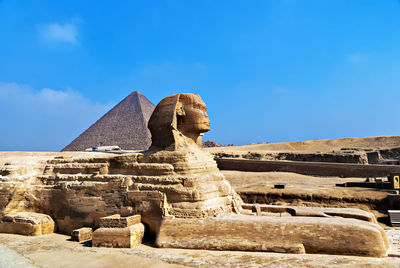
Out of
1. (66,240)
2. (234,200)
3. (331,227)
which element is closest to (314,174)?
(234,200)

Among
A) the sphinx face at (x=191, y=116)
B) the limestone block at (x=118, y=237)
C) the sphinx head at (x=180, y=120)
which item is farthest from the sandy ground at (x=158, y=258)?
the sphinx face at (x=191, y=116)

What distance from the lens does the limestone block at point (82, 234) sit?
6.95 m

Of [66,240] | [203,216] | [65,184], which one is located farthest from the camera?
[65,184]

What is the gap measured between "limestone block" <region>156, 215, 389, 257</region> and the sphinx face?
95.5 inches

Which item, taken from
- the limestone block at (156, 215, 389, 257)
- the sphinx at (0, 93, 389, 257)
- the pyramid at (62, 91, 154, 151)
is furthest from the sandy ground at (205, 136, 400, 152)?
the limestone block at (156, 215, 389, 257)

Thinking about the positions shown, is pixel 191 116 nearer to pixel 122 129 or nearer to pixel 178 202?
pixel 178 202

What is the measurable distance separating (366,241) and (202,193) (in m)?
3.06

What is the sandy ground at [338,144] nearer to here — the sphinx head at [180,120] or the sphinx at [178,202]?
the sphinx head at [180,120]

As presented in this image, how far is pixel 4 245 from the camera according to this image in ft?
22.4

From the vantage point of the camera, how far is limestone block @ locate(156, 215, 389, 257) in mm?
5219

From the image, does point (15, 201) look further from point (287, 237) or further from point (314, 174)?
point (314, 174)

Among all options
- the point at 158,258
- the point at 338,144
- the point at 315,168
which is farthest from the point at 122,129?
the point at 158,258

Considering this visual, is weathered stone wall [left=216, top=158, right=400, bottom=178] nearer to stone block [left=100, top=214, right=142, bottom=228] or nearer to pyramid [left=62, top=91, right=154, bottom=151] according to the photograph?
pyramid [left=62, top=91, right=154, bottom=151]

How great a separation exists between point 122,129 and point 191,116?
23.2 metres
